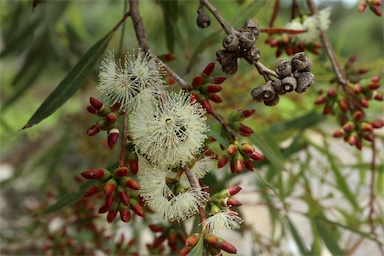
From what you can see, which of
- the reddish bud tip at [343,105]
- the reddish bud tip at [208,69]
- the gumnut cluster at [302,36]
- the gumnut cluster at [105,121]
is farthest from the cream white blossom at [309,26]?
the gumnut cluster at [105,121]

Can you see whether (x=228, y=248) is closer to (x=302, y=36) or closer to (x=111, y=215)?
(x=111, y=215)

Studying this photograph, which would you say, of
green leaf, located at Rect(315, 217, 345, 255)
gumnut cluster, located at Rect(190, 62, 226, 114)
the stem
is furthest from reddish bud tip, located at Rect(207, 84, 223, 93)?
green leaf, located at Rect(315, 217, 345, 255)

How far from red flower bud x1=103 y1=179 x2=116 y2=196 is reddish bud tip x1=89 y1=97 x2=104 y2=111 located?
0.29 ft

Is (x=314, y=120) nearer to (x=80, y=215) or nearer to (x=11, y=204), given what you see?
(x=80, y=215)

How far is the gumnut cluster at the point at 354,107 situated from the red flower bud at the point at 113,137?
0.35 m

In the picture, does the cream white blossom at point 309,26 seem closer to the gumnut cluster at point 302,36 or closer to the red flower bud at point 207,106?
the gumnut cluster at point 302,36

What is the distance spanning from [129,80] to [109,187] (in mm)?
135

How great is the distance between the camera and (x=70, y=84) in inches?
30.1

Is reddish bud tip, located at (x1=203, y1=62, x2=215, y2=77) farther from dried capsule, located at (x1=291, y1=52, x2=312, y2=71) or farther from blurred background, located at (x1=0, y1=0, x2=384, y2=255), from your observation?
blurred background, located at (x1=0, y1=0, x2=384, y2=255)

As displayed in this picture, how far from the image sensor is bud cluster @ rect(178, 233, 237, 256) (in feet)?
1.75

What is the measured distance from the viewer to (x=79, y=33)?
177cm

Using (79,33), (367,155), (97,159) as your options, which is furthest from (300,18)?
(367,155)

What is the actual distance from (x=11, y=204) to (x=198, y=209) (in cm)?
229

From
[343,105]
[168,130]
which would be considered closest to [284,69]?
[168,130]
